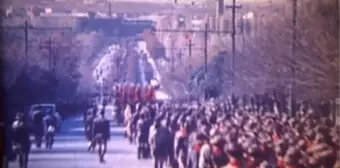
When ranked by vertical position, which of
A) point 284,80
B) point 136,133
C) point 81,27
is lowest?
point 136,133

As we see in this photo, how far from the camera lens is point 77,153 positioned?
293 cm

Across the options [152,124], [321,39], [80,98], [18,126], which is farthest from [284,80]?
[18,126]

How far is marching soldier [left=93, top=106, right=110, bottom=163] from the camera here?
2.93 m

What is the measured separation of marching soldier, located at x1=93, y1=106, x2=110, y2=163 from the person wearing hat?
0.26 metres

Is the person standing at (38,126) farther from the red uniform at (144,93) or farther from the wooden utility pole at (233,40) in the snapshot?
the wooden utility pole at (233,40)

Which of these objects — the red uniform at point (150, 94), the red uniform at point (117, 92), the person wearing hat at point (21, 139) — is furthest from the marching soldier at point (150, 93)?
the person wearing hat at point (21, 139)

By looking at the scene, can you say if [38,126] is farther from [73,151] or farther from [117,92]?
[117,92]

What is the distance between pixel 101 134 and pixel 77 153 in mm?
117

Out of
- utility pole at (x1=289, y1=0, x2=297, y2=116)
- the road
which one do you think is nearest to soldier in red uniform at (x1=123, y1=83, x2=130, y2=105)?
the road

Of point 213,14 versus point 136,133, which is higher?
point 213,14

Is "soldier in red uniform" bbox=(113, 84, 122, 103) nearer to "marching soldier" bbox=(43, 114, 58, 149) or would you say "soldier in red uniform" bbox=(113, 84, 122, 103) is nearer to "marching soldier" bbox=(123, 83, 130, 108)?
"marching soldier" bbox=(123, 83, 130, 108)

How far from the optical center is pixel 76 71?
295cm

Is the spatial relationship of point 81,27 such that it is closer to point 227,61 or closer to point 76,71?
point 76,71

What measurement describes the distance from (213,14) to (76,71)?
1.89ft
